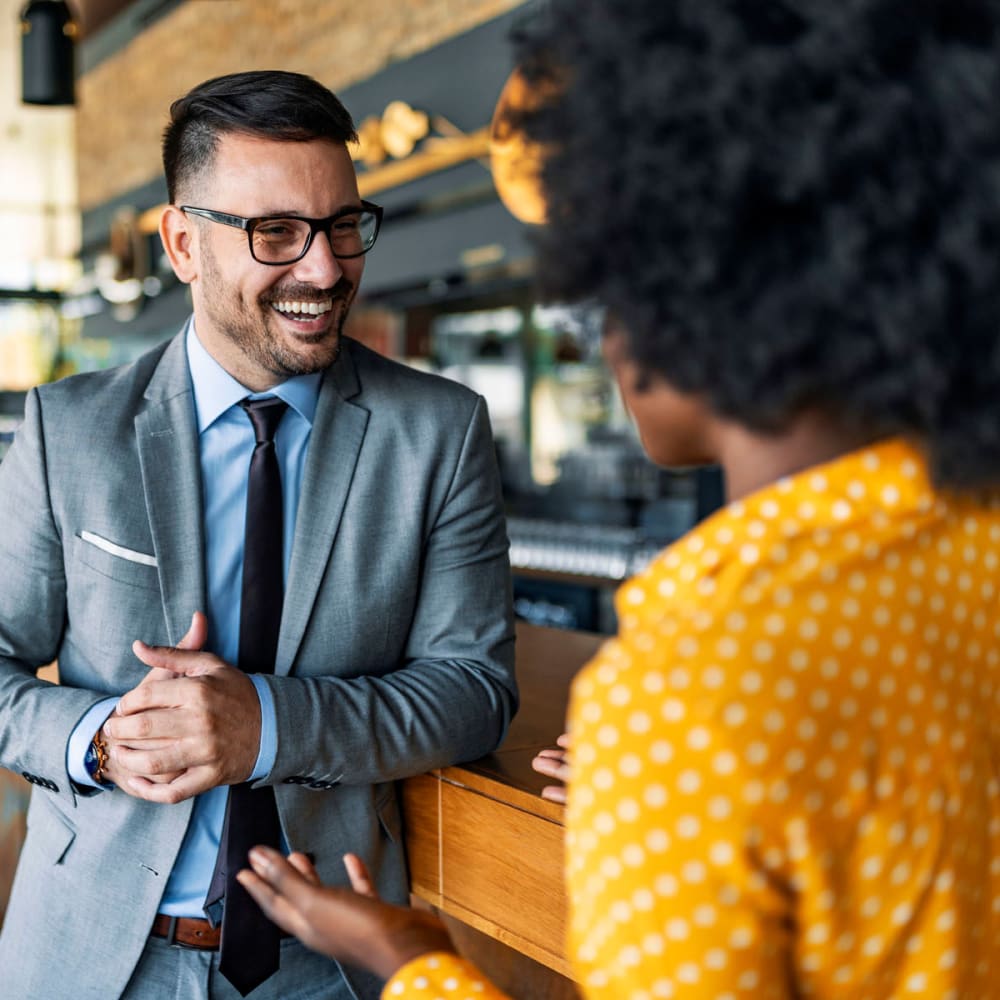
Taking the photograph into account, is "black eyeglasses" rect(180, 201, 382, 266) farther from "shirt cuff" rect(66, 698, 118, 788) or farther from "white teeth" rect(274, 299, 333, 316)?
"shirt cuff" rect(66, 698, 118, 788)

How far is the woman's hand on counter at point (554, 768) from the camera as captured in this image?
4.51ft

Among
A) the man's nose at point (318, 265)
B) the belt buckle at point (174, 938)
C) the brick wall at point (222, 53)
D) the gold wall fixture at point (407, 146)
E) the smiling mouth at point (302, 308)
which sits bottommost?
the belt buckle at point (174, 938)

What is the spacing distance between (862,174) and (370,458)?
Result: 0.93 metres

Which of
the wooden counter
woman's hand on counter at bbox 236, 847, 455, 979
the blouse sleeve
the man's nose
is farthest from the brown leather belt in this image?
the man's nose

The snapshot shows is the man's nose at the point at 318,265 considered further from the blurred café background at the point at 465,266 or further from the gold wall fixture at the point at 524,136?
the blurred café background at the point at 465,266

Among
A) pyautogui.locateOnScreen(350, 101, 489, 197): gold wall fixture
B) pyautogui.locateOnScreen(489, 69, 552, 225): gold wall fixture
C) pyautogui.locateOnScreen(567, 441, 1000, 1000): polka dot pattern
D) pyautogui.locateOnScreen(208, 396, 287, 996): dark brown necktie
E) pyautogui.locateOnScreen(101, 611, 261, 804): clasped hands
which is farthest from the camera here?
pyautogui.locateOnScreen(350, 101, 489, 197): gold wall fixture

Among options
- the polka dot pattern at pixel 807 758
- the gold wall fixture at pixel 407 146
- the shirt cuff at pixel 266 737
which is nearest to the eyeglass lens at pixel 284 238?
the shirt cuff at pixel 266 737

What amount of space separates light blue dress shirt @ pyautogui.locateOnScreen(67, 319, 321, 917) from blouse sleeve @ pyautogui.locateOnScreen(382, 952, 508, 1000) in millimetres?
567

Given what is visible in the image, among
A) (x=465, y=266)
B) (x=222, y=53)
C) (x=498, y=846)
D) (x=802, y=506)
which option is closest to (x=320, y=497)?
(x=498, y=846)

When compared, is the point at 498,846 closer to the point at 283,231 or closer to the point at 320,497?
the point at 320,497

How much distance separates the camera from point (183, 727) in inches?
50.9

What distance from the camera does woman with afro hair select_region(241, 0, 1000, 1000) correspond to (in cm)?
65

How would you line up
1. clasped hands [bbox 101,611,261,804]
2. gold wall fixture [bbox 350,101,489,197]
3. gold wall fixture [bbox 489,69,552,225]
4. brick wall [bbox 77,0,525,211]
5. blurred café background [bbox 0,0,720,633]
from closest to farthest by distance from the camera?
gold wall fixture [bbox 489,69,552,225] < clasped hands [bbox 101,611,261,804] < blurred café background [bbox 0,0,720,633] < gold wall fixture [bbox 350,101,489,197] < brick wall [bbox 77,0,525,211]

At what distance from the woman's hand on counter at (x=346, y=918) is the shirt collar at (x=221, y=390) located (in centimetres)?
73
